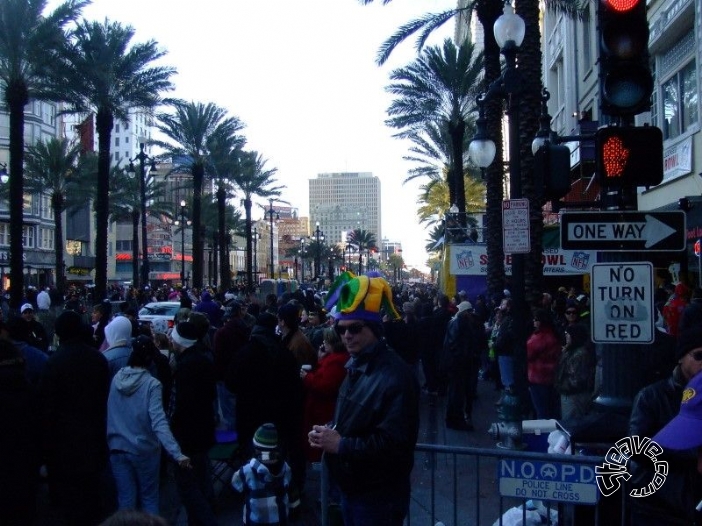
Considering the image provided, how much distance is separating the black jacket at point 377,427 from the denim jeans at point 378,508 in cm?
3

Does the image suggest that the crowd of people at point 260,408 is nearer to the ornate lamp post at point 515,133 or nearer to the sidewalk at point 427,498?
the ornate lamp post at point 515,133

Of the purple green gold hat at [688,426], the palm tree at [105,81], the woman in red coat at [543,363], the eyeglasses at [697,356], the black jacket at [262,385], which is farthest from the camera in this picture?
the palm tree at [105,81]

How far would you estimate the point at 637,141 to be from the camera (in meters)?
5.27

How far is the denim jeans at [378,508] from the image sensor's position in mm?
3816

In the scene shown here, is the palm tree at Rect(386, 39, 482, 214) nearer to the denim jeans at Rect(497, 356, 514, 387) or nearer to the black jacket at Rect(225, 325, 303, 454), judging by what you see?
the denim jeans at Rect(497, 356, 514, 387)

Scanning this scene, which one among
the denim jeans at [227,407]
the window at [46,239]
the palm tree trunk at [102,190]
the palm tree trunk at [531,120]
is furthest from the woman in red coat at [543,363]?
the window at [46,239]

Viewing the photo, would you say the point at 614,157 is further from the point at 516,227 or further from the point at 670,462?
the point at 516,227

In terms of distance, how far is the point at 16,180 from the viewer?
84.7 ft

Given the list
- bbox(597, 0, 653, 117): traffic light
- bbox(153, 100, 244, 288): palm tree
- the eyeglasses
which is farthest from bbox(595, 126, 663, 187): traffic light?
bbox(153, 100, 244, 288): palm tree

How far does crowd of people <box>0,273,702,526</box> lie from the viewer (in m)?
3.75

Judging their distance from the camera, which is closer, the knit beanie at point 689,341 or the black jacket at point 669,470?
the black jacket at point 669,470

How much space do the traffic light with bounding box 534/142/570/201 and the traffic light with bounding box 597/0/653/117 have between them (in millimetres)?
1124

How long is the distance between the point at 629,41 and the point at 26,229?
226 feet

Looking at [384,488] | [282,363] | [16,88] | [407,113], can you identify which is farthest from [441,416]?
[407,113]
